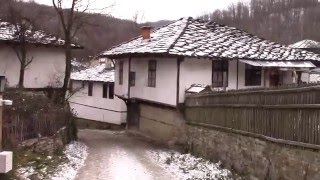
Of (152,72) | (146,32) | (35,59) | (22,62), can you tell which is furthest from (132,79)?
(22,62)

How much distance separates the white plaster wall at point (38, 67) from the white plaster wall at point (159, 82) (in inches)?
163

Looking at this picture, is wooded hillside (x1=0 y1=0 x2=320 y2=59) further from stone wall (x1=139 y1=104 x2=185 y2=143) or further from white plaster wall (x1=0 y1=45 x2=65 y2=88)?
stone wall (x1=139 y1=104 x2=185 y2=143)

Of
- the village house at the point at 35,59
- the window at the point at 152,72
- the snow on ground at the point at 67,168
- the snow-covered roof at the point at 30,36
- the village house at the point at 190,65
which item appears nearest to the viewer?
the snow on ground at the point at 67,168

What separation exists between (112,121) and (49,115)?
19.5 m

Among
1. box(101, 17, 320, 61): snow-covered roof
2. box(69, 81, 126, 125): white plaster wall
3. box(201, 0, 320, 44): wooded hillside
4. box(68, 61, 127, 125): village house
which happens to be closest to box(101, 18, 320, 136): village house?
box(101, 17, 320, 61): snow-covered roof

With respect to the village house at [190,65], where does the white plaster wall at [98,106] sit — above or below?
below

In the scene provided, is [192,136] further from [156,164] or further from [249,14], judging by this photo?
[249,14]

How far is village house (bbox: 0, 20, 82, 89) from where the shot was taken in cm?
2161

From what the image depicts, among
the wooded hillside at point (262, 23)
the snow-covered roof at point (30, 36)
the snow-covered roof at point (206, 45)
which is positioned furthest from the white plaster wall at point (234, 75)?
the wooded hillside at point (262, 23)

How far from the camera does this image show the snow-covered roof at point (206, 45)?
65.0 ft

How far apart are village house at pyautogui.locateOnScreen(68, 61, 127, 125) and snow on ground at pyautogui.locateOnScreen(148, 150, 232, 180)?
16.7 metres

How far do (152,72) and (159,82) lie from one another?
3.71ft

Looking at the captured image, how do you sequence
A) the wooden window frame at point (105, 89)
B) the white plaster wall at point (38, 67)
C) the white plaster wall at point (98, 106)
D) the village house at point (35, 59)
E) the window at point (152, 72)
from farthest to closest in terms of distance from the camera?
the wooden window frame at point (105, 89)
the white plaster wall at point (98, 106)
the window at point (152, 72)
the white plaster wall at point (38, 67)
the village house at point (35, 59)

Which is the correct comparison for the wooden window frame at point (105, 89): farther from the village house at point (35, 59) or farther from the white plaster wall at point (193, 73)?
the white plaster wall at point (193, 73)
